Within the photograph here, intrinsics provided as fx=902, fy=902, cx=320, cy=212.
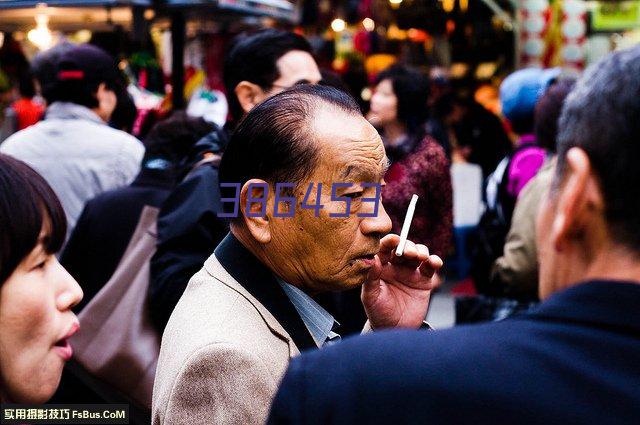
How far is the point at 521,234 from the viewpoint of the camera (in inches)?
167

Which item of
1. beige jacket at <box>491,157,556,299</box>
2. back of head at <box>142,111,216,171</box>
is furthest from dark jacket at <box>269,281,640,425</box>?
beige jacket at <box>491,157,556,299</box>

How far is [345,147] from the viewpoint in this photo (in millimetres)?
2047

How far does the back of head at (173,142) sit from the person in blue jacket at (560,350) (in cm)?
250

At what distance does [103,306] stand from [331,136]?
4.48ft

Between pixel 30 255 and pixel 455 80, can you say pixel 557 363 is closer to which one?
pixel 30 255

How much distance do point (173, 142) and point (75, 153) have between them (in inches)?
34.6

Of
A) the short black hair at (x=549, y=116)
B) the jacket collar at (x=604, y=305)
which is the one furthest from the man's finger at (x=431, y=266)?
the short black hair at (x=549, y=116)

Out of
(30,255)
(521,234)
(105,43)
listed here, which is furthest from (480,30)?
(30,255)

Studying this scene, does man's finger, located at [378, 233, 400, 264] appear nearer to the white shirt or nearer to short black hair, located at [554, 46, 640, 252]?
short black hair, located at [554, 46, 640, 252]

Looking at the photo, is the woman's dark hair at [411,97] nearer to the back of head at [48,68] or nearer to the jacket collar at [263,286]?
the back of head at [48,68]

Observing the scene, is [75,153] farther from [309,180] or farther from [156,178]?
[309,180]

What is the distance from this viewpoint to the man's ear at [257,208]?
6.64 feet

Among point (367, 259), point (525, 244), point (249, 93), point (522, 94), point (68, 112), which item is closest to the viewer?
point (367, 259)

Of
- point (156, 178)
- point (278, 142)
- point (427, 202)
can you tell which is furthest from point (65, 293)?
point (156, 178)
